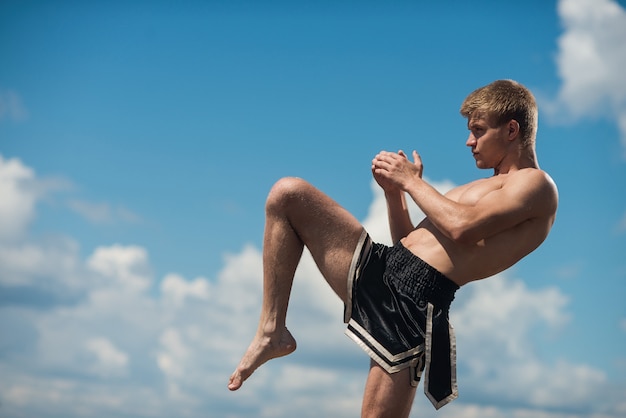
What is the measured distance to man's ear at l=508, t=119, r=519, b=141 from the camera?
5.25 metres

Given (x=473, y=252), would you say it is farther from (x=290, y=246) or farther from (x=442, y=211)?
(x=290, y=246)

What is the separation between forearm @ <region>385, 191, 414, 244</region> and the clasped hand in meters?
0.24

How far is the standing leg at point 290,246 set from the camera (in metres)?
4.82

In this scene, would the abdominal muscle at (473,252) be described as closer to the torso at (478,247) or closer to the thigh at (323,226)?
the torso at (478,247)

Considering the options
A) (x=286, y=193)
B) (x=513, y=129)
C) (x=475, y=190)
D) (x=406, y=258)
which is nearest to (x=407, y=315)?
(x=406, y=258)

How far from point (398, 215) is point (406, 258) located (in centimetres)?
53

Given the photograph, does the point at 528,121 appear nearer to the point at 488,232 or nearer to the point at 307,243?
the point at 488,232

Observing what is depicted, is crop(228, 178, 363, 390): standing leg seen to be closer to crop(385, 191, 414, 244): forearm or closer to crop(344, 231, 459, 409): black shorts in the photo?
crop(344, 231, 459, 409): black shorts

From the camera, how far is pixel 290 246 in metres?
4.86

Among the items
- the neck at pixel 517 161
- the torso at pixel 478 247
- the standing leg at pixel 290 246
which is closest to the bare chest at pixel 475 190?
the torso at pixel 478 247

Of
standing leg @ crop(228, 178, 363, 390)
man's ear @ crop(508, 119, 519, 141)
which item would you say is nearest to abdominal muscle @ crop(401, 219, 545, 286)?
standing leg @ crop(228, 178, 363, 390)

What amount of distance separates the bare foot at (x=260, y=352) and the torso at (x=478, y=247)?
1043 mm

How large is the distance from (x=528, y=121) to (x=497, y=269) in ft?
3.53

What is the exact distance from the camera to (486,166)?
5.38 metres
